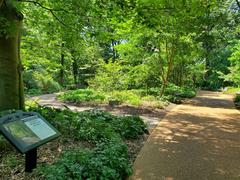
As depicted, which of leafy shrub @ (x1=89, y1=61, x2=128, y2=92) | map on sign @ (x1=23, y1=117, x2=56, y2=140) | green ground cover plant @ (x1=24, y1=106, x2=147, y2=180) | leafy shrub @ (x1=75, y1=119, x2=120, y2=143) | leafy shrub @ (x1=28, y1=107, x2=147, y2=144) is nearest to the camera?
map on sign @ (x1=23, y1=117, x2=56, y2=140)

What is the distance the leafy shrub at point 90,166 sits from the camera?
122 inches

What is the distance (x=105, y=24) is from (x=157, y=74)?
33.1 ft

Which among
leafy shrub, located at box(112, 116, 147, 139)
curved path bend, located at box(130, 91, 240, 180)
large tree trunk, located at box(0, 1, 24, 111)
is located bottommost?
curved path bend, located at box(130, 91, 240, 180)

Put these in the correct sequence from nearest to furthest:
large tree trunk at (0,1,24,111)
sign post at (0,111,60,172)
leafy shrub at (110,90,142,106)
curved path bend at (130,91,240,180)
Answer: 1. sign post at (0,111,60,172)
2. curved path bend at (130,91,240,180)
3. large tree trunk at (0,1,24,111)
4. leafy shrub at (110,90,142,106)

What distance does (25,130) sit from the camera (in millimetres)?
2920

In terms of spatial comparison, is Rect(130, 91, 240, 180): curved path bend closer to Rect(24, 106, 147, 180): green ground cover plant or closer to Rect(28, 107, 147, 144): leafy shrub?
Rect(24, 106, 147, 180): green ground cover plant

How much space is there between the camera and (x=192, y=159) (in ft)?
15.0

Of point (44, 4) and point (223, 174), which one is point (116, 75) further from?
point (223, 174)

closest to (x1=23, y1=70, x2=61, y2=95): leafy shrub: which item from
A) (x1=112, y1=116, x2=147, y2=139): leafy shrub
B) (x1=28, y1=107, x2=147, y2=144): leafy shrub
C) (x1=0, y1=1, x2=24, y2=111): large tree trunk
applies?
(x1=0, y1=1, x2=24, y2=111): large tree trunk

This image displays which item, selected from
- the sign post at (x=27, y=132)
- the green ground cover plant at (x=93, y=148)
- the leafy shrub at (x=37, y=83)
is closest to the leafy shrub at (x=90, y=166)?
the green ground cover plant at (x=93, y=148)

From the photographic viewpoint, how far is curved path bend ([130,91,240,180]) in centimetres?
396

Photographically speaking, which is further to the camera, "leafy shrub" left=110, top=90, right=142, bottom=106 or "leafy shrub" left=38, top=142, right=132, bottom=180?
"leafy shrub" left=110, top=90, right=142, bottom=106

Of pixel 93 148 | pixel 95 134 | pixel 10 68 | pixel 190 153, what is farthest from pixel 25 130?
pixel 10 68

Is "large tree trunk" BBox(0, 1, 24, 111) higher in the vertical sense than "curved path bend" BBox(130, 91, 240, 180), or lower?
higher
